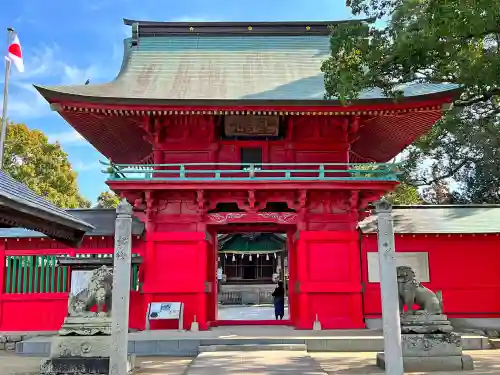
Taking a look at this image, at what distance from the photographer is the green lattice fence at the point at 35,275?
654 inches

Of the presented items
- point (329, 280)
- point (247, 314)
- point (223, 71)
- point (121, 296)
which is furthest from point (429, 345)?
point (247, 314)

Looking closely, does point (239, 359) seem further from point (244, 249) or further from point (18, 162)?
point (18, 162)

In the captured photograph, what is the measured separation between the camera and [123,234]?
951cm

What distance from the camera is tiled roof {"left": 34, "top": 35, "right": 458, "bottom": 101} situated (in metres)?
16.1

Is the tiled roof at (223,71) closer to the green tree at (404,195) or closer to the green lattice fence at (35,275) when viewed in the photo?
the green lattice fence at (35,275)

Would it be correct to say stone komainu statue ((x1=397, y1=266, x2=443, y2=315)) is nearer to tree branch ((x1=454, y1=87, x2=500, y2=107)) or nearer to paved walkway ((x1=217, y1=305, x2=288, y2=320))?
tree branch ((x1=454, y1=87, x2=500, y2=107))

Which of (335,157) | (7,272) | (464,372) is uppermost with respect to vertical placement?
(335,157)

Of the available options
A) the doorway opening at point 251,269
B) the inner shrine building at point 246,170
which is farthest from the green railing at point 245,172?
the doorway opening at point 251,269

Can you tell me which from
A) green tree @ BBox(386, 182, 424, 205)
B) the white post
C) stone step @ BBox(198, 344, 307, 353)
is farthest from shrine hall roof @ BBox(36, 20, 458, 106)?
green tree @ BBox(386, 182, 424, 205)

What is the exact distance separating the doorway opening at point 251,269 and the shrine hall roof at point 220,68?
13915 mm

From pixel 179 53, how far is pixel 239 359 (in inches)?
514

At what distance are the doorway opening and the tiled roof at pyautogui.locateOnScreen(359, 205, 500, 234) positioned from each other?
1305 centimetres

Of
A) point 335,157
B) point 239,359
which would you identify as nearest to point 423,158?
point 335,157

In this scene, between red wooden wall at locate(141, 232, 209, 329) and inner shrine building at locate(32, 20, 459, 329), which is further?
red wooden wall at locate(141, 232, 209, 329)
